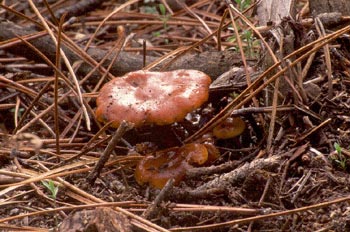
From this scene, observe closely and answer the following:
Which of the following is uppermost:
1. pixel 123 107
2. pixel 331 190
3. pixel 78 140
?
pixel 123 107

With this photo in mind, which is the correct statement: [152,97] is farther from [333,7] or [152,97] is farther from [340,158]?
[333,7]

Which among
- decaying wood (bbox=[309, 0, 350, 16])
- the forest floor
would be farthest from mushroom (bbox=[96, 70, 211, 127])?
decaying wood (bbox=[309, 0, 350, 16])

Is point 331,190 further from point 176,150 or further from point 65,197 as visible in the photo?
point 65,197

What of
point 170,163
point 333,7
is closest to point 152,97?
point 170,163

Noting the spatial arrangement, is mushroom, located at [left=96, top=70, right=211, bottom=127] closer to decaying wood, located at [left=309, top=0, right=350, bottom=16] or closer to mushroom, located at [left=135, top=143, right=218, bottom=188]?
mushroom, located at [left=135, top=143, right=218, bottom=188]

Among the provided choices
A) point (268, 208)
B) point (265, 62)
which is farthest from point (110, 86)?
point (268, 208)
